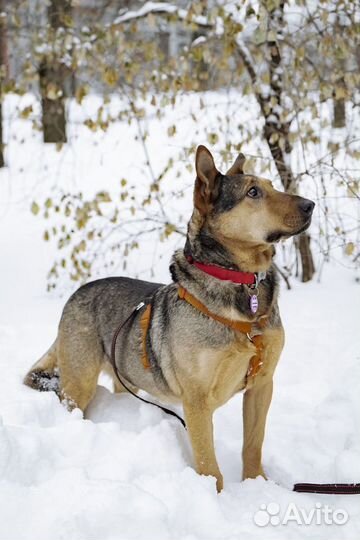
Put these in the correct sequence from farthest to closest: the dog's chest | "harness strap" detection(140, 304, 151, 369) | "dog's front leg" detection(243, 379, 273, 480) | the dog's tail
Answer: the dog's tail, "harness strap" detection(140, 304, 151, 369), "dog's front leg" detection(243, 379, 273, 480), the dog's chest

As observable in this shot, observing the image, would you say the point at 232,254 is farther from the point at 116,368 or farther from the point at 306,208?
the point at 116,368

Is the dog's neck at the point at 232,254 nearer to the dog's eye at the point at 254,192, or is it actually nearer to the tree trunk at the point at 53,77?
the dog's eye at the point at 254,192

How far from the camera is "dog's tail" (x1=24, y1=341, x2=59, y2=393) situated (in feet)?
14.2

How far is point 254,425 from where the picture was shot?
3.69m

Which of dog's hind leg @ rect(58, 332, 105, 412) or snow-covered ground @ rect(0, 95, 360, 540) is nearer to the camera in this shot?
snow-covered ground @ rect(0, 95, 360, 540)

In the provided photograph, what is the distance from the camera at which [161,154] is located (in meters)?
13.8

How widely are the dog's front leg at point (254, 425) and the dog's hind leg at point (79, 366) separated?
102cm

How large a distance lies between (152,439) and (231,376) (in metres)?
0.60

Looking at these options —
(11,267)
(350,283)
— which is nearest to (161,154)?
(11,267)

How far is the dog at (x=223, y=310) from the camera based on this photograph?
333cm

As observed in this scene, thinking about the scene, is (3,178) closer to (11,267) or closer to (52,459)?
(11,267)

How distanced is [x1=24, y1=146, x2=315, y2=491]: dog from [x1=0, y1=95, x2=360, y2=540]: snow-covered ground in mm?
276

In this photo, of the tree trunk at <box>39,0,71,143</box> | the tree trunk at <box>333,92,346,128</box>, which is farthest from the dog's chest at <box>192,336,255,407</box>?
the tree trunk at <box>333,92,346,128</box>

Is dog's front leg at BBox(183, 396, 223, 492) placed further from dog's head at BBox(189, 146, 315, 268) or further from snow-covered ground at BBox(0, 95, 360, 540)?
dog's head at BBox(189, 146, 315, 268)
